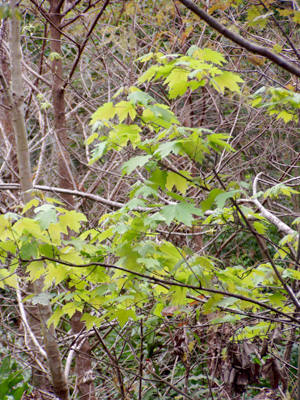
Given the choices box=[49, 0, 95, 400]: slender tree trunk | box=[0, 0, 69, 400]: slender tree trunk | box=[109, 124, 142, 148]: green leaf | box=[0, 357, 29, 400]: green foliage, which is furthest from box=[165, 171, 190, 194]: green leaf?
box=[0, 357, 29, 400]: green foliage

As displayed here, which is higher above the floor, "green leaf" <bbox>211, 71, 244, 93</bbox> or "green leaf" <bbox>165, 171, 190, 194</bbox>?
"green leaf" <bbox>211, 71, 244, 93</bbox>

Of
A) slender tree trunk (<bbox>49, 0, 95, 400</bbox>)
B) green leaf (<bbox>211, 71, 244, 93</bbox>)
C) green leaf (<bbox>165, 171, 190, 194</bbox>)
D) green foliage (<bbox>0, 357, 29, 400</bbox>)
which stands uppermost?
green leaf (<bbox>211, 71, 244, 93</bbox>)

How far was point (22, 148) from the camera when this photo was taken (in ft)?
7.65

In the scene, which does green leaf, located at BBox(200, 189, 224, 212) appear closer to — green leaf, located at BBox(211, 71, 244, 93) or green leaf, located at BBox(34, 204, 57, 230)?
green leaf, located at BBox(211, 71, 244, 93)

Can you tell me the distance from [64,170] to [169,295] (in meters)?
1.95

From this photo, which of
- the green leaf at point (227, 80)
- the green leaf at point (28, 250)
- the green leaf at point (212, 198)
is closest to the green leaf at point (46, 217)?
the green leaf at point (28, 250)

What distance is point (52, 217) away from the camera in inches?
65.6

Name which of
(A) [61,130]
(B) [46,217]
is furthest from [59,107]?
(B) [46,217]

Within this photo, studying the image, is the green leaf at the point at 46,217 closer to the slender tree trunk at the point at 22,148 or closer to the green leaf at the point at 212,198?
the slender tree trunk at the point at 22,148

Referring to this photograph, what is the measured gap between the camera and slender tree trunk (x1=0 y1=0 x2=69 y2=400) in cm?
218

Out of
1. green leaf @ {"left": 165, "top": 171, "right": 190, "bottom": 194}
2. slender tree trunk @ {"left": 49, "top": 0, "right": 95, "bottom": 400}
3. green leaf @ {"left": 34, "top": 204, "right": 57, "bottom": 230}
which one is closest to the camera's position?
green leaf @ {"left": 34, "top": 204, "right": 57, "bottom": 230}

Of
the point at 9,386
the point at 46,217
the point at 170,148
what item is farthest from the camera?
the point at 9,386

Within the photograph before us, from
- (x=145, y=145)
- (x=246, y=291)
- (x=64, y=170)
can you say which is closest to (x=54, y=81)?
(x=64, y=170)

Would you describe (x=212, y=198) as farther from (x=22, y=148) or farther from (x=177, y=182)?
(x=22, y=148)
